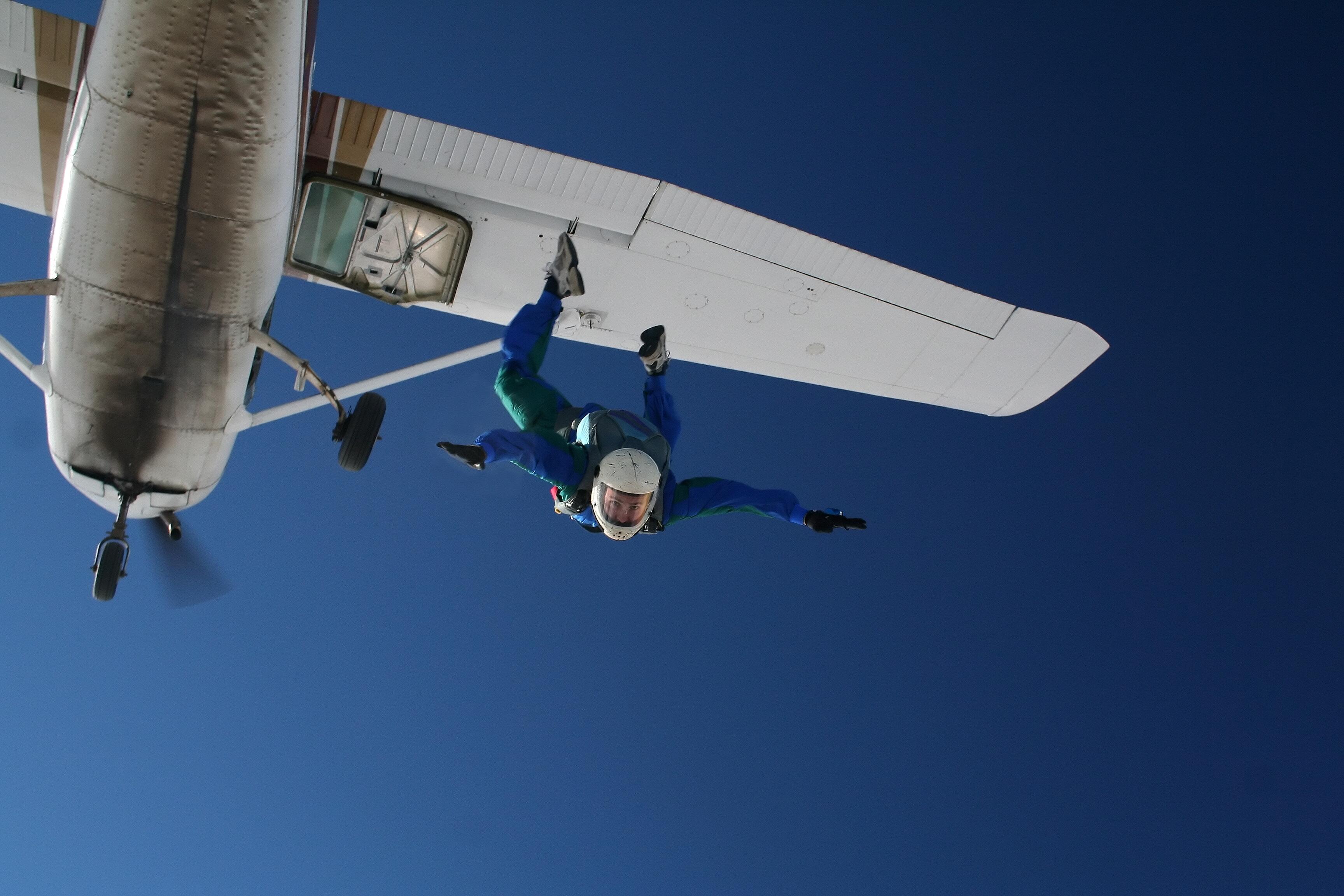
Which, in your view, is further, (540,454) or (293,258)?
(293,258)

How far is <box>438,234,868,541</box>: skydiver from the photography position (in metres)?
6.33

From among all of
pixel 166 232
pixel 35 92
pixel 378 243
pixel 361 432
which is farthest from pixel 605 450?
pixel 35 92

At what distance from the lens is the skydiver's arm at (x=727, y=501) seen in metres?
7.13

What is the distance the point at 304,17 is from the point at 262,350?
3.11 metres

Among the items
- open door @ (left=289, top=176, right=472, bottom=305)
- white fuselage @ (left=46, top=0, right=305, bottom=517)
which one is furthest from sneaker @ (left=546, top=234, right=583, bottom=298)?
white fuselage @ (left=46, top=0, right=305, bottom=517)

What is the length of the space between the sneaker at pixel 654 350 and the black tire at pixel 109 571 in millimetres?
4394

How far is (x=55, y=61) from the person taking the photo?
7.32 meters

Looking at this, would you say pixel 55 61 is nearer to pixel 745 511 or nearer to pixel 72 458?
pixel 72 458

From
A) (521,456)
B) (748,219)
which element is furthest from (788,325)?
(521,456)

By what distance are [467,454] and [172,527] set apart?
4732mm

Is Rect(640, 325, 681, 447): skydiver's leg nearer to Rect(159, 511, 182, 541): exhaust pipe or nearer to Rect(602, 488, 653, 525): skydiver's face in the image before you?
Rect(602, 488, 653, 525): skydiver's face

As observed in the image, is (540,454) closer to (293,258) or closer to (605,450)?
(605,450)

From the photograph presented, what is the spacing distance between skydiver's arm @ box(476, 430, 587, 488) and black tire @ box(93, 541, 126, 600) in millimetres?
3470

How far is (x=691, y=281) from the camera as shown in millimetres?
9266
